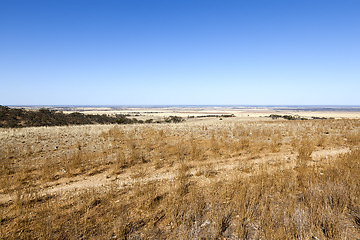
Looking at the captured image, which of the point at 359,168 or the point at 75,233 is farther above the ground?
the point at 359,168

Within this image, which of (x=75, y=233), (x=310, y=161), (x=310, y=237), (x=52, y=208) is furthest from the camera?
(x=310, y=161)

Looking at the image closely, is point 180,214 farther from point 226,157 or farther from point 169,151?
point 169,151

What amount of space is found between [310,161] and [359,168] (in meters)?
2.25

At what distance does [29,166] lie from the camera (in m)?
8.91

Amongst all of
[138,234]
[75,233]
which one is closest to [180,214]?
[138,234]

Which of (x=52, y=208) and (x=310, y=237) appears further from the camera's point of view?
(x=52, y=208)

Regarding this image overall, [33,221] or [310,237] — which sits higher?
[310,237]

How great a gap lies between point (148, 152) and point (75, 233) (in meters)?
7.75

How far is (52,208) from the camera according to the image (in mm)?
4520

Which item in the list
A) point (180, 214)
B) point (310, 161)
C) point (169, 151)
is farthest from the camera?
point (169, 151)

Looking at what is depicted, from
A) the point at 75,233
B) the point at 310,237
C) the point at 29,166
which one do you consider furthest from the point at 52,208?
the point at 29,166

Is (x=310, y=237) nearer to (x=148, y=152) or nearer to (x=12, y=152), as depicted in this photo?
(x=148, y=152)

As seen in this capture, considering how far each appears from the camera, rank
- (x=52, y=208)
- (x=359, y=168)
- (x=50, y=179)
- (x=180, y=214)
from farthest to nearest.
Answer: (x=50, y=179) < (x=359, y=168) < (x=52, y=208) < (x=180, y=214)

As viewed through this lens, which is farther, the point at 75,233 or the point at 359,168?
the point at 359,168
